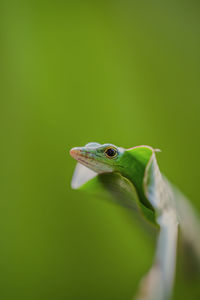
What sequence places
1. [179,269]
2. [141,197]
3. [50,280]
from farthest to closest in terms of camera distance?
[50,280] < [179,269] < [141,197]

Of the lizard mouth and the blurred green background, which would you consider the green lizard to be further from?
the blurred green background

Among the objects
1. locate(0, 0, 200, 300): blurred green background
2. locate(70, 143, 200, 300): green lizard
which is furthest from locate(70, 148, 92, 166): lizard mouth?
locate(0, 0, 200, 300): blurred green background

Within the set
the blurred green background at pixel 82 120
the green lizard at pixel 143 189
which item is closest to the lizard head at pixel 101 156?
the green lizard at pixel 143 189

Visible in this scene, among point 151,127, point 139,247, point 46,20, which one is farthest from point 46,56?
point 139,247

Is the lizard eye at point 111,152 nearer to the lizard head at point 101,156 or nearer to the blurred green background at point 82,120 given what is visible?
the lizard head at point 101,156

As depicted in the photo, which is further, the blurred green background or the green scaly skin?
the blurred green background

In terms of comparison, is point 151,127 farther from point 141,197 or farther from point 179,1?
point 141,197

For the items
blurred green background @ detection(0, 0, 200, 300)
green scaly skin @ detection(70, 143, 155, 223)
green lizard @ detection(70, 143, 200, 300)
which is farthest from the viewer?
blurred green background @ detection(0, 0, 200, 300)

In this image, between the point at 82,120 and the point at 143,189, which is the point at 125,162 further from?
the point at 82,120
